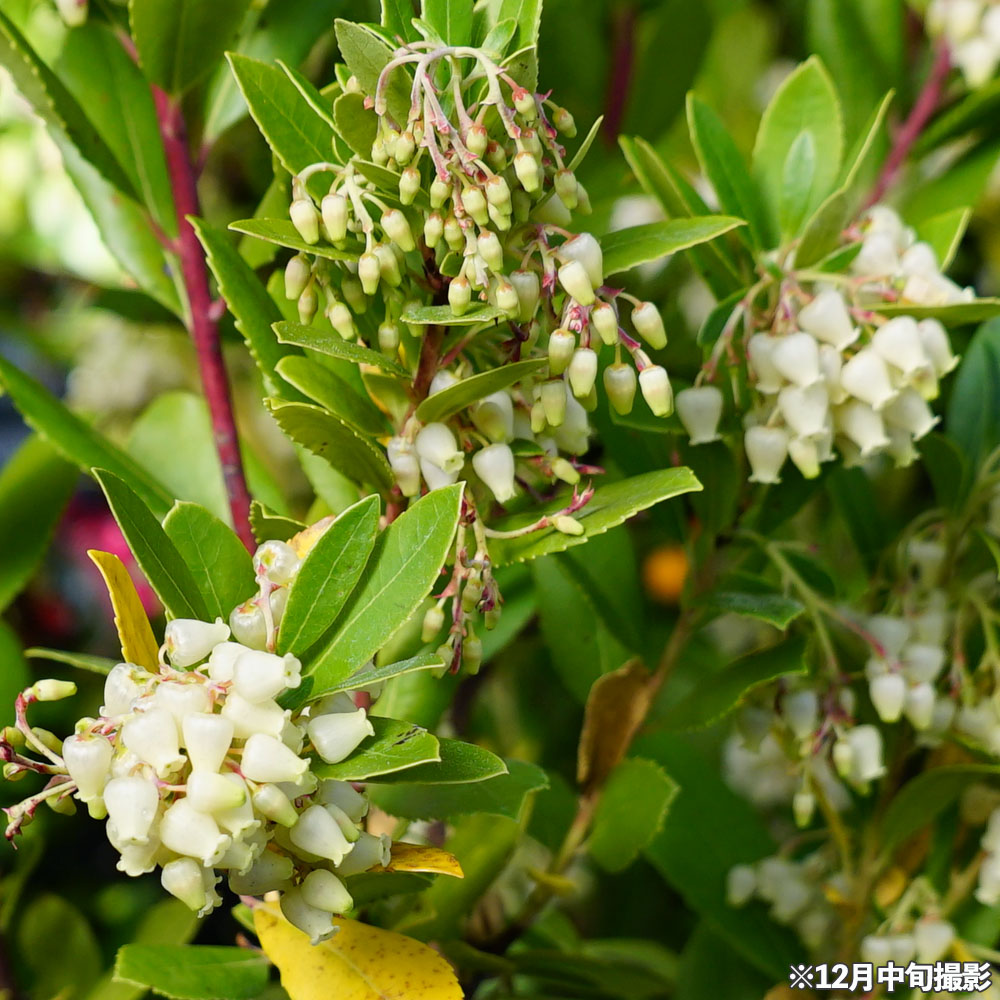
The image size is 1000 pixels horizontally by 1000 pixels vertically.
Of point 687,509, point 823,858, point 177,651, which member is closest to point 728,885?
point 823,858

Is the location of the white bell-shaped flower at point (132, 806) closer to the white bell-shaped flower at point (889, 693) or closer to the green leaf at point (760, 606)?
the green leaf at point (760, 606)

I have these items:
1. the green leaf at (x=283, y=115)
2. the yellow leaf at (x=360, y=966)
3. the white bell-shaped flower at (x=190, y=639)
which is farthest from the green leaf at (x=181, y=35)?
the yellow leaf at (x=360, y=966)

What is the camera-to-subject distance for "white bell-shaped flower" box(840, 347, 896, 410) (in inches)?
23.1

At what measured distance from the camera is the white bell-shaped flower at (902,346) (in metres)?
0.58

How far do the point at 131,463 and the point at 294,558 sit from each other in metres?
0.25

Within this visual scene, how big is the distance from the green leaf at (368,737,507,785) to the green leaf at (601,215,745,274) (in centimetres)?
21

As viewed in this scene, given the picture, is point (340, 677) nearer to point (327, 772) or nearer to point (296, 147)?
point (327, 772)

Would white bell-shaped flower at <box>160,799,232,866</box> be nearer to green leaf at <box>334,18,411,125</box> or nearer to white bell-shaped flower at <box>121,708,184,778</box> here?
white bell-shaped flower at <box>121,708,184,778</box>

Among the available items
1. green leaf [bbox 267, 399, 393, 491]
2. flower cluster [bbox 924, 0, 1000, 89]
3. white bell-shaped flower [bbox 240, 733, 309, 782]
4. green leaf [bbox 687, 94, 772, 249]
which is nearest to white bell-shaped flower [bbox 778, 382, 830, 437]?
green leaf [bbox 687, 94, 772, 249]

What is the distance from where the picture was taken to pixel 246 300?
20.6 inches

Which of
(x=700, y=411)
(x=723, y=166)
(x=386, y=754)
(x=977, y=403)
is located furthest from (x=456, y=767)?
(x=977, y=403)

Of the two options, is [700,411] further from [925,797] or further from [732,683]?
[925,797]

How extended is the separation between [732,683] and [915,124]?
0.52 meters

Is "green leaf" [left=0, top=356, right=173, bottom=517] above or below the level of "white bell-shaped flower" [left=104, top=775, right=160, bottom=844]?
above
